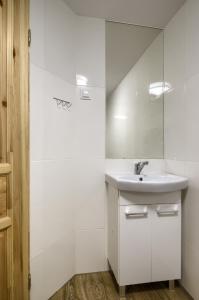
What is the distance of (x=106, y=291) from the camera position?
1596 mm

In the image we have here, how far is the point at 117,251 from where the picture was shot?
154 cm

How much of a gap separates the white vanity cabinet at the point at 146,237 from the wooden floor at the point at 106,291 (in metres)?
0.12

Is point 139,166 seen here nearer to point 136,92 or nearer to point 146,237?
point 146,237

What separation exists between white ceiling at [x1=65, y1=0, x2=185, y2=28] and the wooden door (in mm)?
655

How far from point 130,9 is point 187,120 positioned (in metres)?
1.07

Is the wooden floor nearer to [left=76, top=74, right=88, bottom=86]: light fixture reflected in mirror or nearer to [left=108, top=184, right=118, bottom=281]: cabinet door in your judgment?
[left=108, top=184, right=118, bottom=281]: cabinet door

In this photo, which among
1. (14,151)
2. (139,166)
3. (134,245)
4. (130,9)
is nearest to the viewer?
(14,151)

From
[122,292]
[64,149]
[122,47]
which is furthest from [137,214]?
[122,47]

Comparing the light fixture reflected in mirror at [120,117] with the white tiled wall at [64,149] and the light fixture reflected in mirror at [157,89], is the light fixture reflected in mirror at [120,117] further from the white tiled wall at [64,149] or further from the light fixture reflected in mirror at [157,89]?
the light fixture reflected in mirror at [157,89]

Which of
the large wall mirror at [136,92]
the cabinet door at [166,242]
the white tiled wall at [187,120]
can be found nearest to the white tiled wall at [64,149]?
the large wall mirror at [136,92]

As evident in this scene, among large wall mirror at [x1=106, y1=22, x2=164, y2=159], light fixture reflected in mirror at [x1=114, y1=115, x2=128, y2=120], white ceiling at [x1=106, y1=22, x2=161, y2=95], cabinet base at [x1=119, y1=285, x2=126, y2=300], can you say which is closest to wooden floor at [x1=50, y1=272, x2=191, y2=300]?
cabinet base at [x1=119, y1=285, x2=126, y2=300]

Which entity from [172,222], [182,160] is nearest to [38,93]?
[182,160]

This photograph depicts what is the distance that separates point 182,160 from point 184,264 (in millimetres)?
832

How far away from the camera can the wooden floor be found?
1529 millimetres
